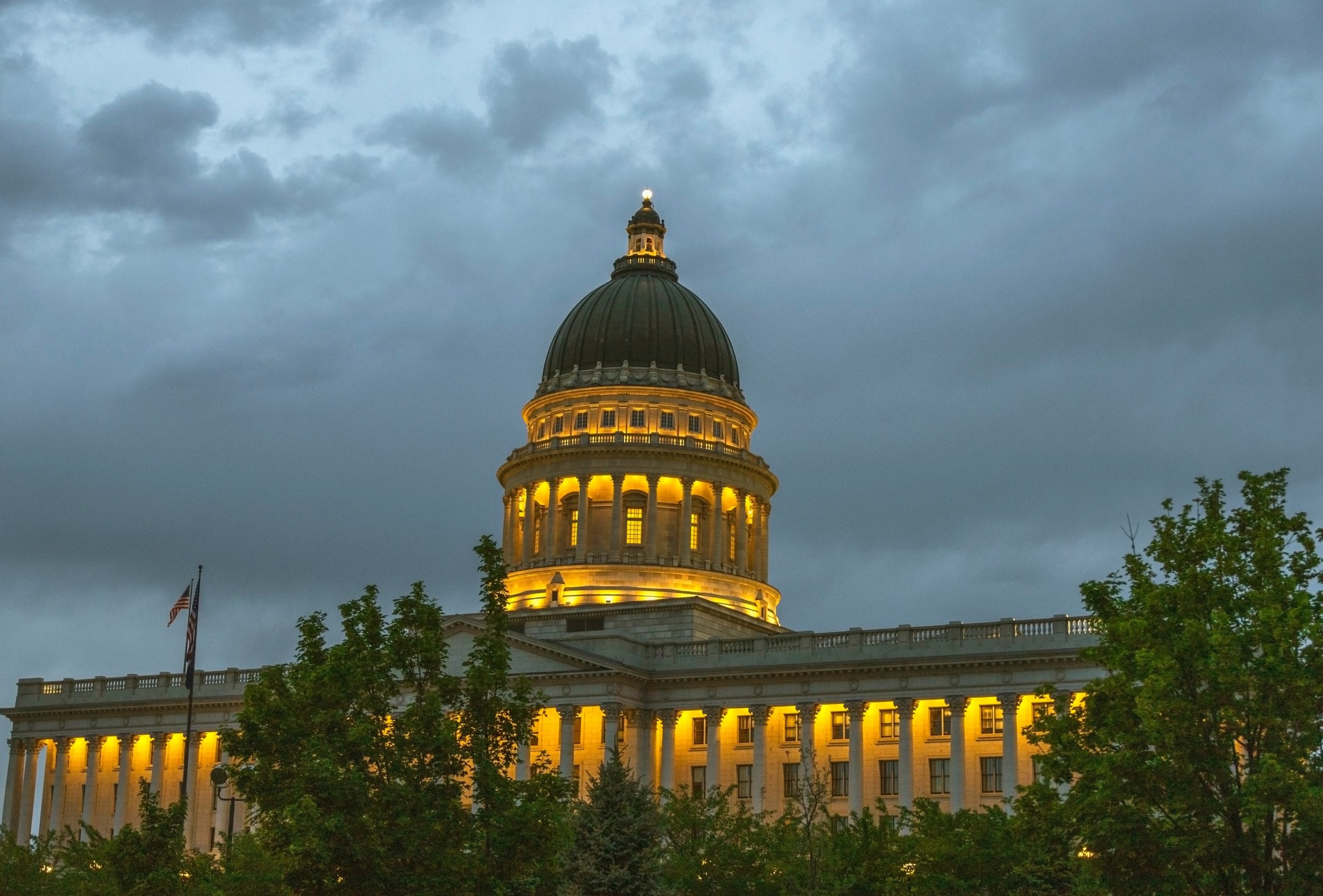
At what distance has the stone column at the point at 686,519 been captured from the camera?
118500 mm

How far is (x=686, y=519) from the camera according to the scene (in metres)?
119

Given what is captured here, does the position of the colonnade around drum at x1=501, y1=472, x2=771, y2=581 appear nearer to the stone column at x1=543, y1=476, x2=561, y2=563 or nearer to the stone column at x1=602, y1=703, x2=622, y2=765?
the stone column at x1=543, y1=476, x2=561, y2=563

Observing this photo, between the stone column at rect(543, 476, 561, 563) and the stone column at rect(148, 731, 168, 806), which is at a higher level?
the stone column at rect(543, 476, 561, 563)

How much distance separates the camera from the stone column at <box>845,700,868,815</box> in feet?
314

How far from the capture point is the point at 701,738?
102 m

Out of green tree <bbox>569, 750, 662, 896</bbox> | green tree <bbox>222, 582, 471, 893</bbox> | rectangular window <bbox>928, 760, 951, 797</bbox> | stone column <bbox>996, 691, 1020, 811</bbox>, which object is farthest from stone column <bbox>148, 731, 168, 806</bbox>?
green tree <bbox>222, 582, 471, 893</bbox>

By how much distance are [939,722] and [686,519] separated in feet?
89.2

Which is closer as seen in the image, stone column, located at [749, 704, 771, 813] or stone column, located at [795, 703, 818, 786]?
stone column, located at [795, 703, 818, 786]

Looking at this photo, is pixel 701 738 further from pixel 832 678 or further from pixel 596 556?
pixel 596 556

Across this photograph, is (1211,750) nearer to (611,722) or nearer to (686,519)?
(611,722)

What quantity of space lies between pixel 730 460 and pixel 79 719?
4252cm

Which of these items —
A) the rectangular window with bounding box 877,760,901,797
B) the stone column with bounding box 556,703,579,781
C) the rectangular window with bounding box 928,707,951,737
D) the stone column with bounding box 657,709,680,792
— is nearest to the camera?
the rectangular window with bounding box 928,707,951,737

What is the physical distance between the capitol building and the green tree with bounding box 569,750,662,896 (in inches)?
1189

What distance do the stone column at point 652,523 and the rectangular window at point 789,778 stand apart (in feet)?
70.5
